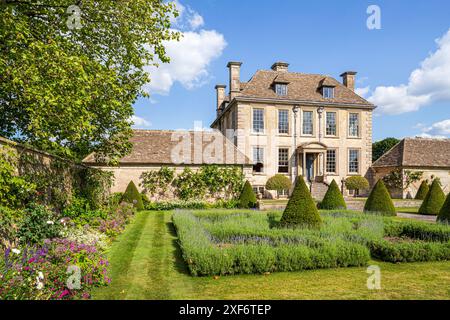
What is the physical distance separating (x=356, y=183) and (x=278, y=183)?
8010 mm

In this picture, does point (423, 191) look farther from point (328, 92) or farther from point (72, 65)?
point (72, 65)

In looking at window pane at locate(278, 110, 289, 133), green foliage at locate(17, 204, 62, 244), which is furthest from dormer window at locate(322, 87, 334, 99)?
green foliage at locate(17, 204, 62, 244)

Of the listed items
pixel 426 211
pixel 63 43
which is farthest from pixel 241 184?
pixel 63 43

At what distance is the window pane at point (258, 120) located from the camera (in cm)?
3066

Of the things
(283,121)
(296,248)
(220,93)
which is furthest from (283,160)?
(296,248)

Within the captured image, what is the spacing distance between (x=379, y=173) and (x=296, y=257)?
29.0 m

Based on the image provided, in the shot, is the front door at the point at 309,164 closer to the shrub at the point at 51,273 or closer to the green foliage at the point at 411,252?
the green foliage at the point at 411,252

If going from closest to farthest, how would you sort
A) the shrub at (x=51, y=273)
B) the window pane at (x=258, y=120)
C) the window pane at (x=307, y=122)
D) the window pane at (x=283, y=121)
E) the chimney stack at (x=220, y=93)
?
1. the shrub at (x=51, y=273)
2. the window pane at (x=258, y=120)
3. the window pane at (x=283, y=121)
4. the window pane at (x=307, y=122)
5. the chimney stack at (x=220, y=93)

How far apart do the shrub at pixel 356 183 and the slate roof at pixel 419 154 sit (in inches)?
136

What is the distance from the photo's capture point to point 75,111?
9.58 m

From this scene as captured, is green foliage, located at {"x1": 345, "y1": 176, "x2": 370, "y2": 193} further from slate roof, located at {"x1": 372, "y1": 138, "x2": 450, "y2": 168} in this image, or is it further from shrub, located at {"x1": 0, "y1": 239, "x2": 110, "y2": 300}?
shrub, located at {"x1": 0, "y1": 239, "x2": 110, "y2": 300}

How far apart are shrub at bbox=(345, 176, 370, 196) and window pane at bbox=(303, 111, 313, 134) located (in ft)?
19.2

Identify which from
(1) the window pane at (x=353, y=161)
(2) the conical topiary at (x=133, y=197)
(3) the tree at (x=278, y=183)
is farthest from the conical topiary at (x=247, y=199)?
(1) the window pane at (x=353, y=161)

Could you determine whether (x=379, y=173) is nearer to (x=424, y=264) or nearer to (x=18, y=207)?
(x=424, y=264)
